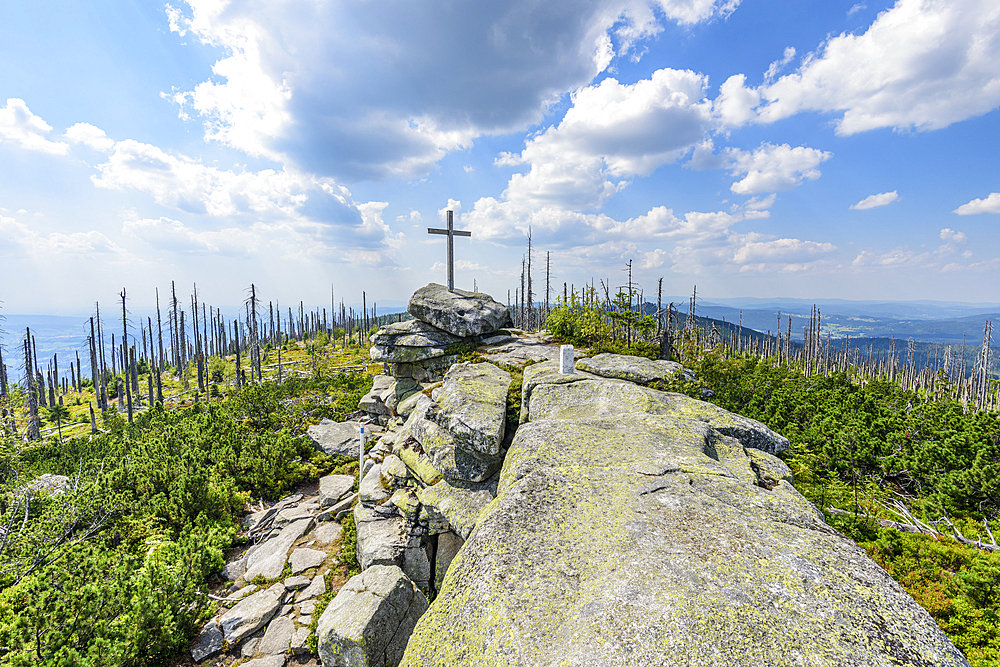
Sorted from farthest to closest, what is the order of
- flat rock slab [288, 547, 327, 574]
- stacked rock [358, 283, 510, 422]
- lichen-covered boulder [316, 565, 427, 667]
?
stacked rock [358, 283, 510, 422] < flat rock slab [288, 547, 327, 574] < lichen-covered boulder [316, 565, 427, 667]

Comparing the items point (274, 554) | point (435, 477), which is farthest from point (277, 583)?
point (435, 477)

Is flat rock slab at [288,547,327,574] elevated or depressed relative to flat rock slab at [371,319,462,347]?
depressed

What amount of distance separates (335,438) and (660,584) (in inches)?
696

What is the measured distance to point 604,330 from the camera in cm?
1817

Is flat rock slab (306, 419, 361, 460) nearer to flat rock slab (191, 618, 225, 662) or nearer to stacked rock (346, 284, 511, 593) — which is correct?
stacked rock (346, 284, 511, 593)

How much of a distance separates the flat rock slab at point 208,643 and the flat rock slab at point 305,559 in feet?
6.99

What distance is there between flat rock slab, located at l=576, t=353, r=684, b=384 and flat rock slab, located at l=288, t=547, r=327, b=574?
9641 mm

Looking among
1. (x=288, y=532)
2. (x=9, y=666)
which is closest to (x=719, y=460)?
(x=9, y=666)

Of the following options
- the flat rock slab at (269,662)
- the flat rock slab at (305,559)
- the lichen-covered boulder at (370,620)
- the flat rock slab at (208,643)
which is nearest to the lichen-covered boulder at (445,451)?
the lichen-covered boulder at (370,620)

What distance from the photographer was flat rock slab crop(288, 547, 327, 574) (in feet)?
35.4

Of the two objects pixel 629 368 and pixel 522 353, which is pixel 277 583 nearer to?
pixel 522 353

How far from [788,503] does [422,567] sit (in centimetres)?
912

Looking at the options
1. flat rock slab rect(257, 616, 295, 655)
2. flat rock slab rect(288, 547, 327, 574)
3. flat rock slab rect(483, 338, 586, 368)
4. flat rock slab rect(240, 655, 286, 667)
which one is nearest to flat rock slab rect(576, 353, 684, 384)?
flat rock slab rect(483, 338, 586, 368)

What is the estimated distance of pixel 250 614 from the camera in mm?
9008
